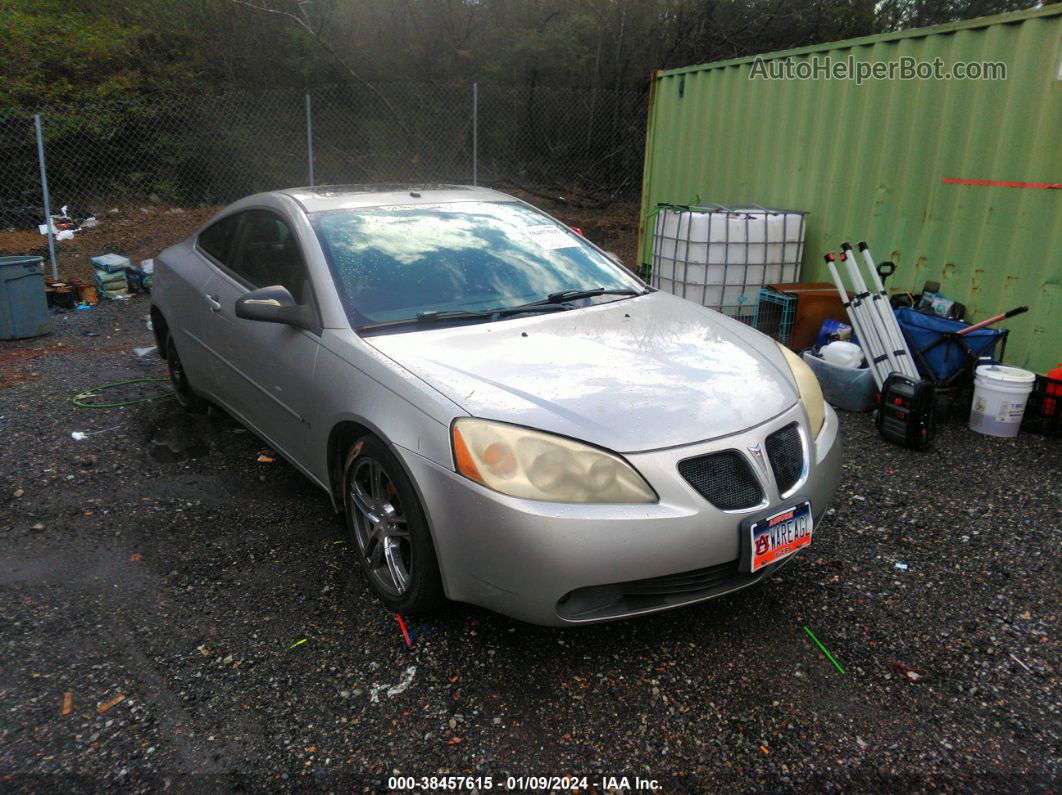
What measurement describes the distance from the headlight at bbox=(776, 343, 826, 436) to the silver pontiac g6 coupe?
1 cm

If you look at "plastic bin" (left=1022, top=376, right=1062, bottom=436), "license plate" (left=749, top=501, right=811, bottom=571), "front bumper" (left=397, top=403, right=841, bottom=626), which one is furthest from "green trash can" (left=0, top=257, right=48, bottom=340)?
"plastic bin" (left=1022, top=376, right=1062, bottom=436)

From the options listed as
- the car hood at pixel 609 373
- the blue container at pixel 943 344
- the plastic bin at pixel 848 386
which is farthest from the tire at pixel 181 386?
the blue container at pixel 943 344

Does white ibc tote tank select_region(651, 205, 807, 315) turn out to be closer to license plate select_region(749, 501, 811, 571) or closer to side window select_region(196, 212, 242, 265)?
side window select_region(196, 212, 242, 265)

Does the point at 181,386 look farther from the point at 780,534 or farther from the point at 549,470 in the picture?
the point at 780,534

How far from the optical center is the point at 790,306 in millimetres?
6148

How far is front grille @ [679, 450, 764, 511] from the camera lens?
239 centimetres

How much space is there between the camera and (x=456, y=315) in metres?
3.14

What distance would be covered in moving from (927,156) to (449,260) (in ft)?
14.1

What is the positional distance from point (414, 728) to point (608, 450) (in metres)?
1.03

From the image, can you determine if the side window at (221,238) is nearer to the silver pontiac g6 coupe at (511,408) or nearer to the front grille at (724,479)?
the silver pontiac g6 coupe at (511,408)

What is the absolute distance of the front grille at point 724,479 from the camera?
239 centimetres

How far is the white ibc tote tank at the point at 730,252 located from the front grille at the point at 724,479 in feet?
14.3

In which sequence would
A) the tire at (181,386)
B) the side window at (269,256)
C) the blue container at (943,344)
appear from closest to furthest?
the side window at (269,256), the tire at (181,386), the blue container at (943,344)

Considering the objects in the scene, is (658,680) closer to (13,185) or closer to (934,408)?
(934,408)
